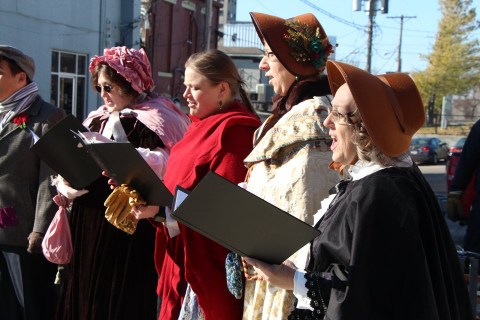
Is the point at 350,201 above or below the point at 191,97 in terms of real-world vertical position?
below

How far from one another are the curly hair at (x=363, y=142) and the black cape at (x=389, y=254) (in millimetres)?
44

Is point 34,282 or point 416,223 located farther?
point 34,282

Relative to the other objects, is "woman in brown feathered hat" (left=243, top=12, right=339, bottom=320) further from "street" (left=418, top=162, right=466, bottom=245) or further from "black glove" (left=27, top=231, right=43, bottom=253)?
"street" (left=418, top=162, right=466, bottom=245)

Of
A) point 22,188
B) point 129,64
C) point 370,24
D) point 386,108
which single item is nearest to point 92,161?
point 129,64

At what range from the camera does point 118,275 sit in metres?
3.58

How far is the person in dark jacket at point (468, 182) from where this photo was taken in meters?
4.74

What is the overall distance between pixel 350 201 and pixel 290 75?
0.93 meters

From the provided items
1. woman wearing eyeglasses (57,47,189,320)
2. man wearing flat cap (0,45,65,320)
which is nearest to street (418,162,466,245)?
woman wearing eyeglasses (57,47,189,320)

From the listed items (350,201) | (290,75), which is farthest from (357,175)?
(290,75)

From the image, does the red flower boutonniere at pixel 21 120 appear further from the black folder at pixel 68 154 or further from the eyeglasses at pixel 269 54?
the eyeglasses at pixel 269 54

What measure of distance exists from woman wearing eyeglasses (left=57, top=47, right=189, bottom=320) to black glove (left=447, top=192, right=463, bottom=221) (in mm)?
2212

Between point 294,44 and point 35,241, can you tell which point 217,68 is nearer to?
point 294,44

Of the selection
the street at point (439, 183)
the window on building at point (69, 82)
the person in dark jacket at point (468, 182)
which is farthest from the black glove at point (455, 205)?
the window on building at point (69, 82)

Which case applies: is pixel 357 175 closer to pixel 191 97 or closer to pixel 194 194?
pixel 194 194
